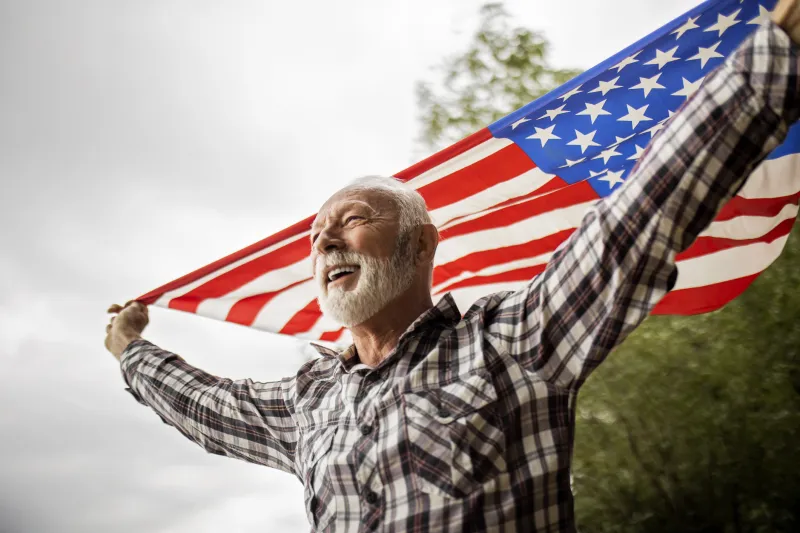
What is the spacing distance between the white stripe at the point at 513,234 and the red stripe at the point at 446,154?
1.17 ft

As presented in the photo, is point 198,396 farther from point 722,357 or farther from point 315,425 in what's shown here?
point 722,357

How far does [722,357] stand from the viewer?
2.89m

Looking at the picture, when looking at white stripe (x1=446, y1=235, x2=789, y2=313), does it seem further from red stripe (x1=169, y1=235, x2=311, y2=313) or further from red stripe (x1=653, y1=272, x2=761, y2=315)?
red stripe (x1=169, y1=235, x2=311, y2=313)

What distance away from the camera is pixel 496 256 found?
2518mm

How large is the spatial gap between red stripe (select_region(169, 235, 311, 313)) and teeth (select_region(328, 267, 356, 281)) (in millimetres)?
706

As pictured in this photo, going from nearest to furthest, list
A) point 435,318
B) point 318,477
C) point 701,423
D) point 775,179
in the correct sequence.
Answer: point 318,477 → point 435,318 → point 775,179 → point 701,423

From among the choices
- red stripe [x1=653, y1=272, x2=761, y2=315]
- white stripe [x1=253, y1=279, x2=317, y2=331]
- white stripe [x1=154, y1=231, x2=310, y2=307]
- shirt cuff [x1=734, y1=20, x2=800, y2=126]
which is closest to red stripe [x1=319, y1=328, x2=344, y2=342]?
white stripe [x1=253, y1=279, x2=317, y2=331]

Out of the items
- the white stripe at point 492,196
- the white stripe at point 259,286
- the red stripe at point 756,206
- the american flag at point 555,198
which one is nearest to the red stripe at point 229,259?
the american flag at point 555,198

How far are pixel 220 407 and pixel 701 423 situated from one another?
1.98 m

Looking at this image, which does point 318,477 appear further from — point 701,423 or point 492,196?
point 701,423

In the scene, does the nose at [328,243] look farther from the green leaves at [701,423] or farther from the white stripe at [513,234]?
the green leaves at [701,423]

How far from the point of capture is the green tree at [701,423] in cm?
266

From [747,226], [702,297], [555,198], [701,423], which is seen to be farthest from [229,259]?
[701,423]

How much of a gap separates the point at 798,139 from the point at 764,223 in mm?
304
